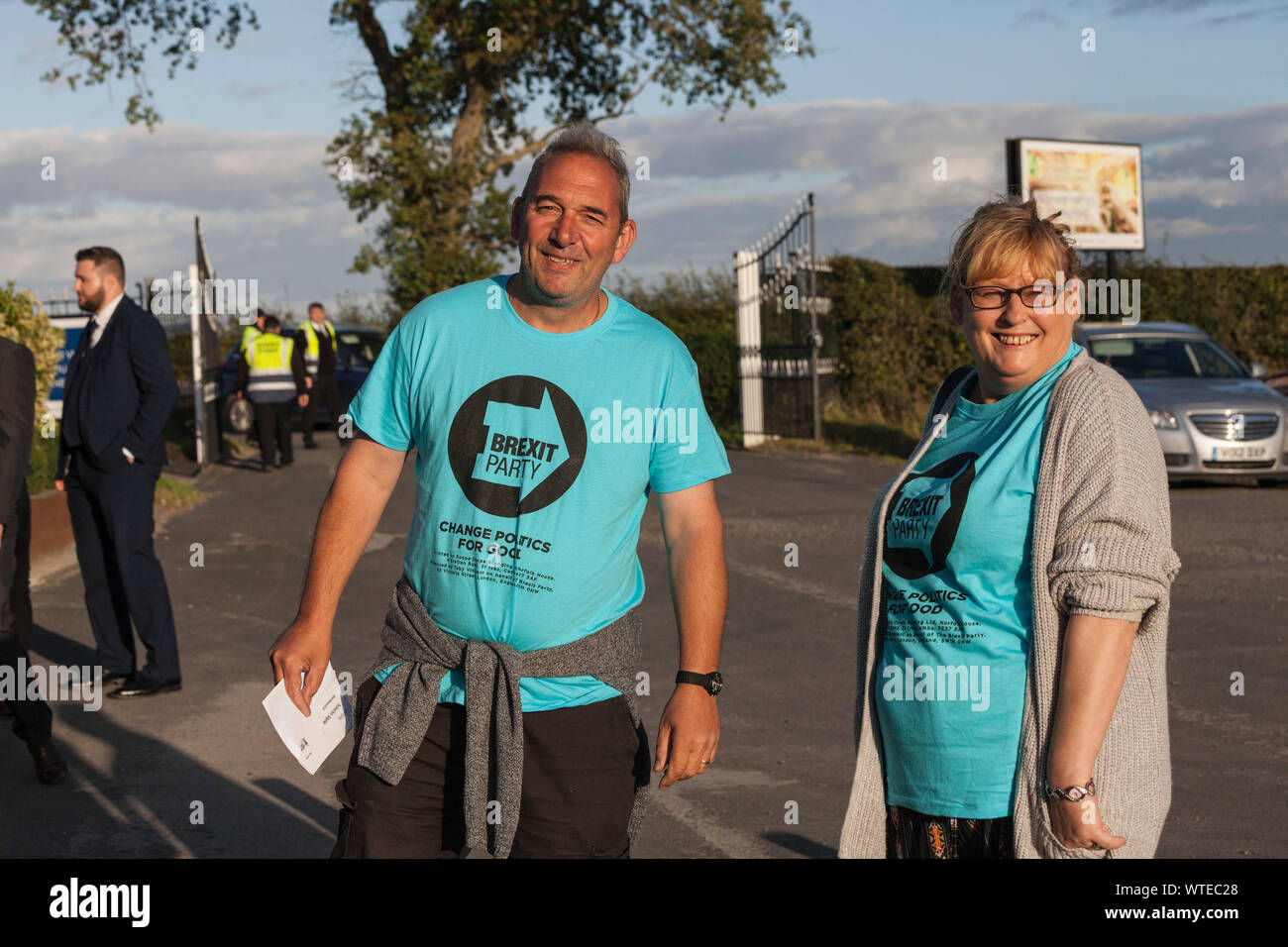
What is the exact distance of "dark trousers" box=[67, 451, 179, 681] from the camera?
698cm

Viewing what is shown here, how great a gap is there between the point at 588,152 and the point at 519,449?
0.72 metres

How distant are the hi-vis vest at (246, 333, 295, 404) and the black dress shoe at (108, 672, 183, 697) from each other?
10.7m

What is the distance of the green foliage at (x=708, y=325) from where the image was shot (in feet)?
79.4

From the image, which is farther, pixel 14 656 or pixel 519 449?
pixel 14 656

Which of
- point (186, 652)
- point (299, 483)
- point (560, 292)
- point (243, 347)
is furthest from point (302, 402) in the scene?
point (560, 292)

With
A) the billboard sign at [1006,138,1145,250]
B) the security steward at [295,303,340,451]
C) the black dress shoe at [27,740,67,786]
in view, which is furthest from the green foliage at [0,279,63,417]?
the billboard sign at [1006,138,1145,250]

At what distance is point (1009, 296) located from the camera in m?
2.81

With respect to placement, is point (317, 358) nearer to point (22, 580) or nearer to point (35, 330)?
point (35, 330)

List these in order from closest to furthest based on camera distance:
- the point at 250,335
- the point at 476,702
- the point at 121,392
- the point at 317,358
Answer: the point at 476,702 < the point at 121,392 < the point at 250,335 < the point at 317,358

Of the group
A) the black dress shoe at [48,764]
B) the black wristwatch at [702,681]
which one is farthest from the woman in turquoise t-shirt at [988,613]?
the black dress shoe at [48,764]

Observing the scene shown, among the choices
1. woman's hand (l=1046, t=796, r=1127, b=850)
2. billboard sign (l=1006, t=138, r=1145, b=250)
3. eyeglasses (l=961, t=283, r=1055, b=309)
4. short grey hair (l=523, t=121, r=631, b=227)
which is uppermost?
billboard sign (l=1006, t=138, r=1145, b=250)
